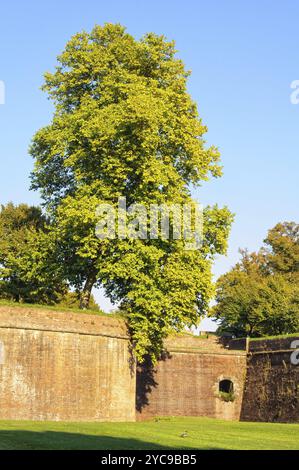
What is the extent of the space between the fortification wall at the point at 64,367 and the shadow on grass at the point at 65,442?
29.2 feet

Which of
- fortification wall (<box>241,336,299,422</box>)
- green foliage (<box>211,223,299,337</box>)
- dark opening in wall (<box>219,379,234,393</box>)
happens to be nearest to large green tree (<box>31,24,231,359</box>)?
fortification wall (<box>241,336,299,422</box>)

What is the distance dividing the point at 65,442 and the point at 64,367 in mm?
13808

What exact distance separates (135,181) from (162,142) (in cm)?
255

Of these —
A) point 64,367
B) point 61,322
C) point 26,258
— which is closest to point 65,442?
point 64,367

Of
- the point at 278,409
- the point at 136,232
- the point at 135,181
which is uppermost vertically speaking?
the point at 135,181

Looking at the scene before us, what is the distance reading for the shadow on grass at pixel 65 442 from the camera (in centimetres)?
1894

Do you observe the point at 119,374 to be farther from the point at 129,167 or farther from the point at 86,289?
the point at 129,167

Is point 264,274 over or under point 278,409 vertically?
over

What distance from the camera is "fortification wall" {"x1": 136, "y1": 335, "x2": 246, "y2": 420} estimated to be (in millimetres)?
41688

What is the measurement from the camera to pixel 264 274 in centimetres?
6525

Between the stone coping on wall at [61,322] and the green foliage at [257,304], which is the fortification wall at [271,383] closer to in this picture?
the green foliage at [257,304]

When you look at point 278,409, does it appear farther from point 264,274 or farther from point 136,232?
point 264,274

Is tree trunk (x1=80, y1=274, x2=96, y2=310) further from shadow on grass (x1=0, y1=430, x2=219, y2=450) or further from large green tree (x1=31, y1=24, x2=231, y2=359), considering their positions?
shadow on grass (x1=0, y1=430, x2=219, y2=450)
